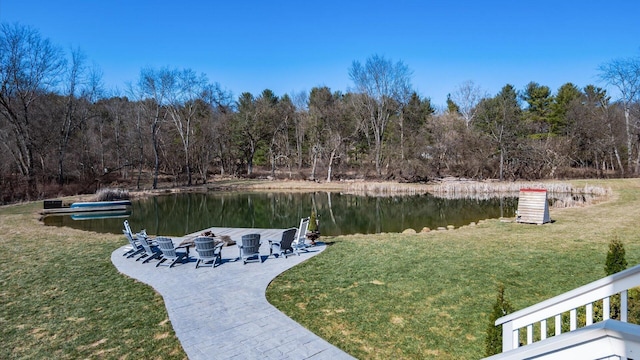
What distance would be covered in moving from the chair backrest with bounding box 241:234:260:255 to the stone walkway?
0.34 metres

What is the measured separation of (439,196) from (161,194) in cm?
2462

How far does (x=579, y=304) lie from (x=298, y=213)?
2116 centimetres

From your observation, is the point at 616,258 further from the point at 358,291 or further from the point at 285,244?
the point at 285,244

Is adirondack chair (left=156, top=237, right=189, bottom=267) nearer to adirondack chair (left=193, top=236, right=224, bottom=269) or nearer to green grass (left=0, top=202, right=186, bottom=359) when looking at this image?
adirondack chair (left=193, top=236, right=224, bottom=269)

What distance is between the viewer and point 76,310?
23.0 ft

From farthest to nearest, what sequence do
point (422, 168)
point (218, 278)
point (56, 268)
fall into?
point (422, 168)
point (56, 268)
point (218, 278)

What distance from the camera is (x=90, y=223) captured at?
64.7ft

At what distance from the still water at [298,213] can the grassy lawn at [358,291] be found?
5.80 meters

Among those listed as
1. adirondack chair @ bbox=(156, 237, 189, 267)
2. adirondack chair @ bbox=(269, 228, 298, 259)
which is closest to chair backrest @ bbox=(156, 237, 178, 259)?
adirondack chair @ bbox=(156, 237, 189, 267)

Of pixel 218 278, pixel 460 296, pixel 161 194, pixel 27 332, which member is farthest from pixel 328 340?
pixel 161 194

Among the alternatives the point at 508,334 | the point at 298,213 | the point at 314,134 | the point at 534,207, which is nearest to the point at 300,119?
the point at 314,134

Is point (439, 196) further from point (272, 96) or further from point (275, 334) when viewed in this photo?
point (272, 96)

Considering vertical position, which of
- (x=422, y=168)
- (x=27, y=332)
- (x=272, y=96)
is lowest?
(x=27, y=332)

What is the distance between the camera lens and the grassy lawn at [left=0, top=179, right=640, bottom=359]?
5633 mm
